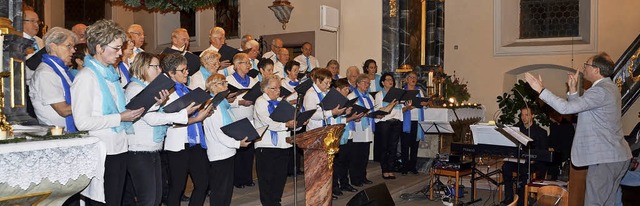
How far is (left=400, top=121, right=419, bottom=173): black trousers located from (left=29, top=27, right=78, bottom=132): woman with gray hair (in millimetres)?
6115

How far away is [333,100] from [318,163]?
137 centimetres

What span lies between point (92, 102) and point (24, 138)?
0.73m

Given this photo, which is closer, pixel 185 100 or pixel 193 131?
pixel 185 100

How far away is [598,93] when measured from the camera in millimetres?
5762

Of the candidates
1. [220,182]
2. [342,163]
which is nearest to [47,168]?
[220,182]

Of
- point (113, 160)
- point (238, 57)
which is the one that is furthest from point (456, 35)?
point (113, 160)

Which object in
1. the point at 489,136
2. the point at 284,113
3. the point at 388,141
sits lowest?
the point at 388,141

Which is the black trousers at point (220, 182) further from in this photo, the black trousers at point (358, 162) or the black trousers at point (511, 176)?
the black trousers at point (511, 176)

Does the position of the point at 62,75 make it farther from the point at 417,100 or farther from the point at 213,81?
the point at 417,100

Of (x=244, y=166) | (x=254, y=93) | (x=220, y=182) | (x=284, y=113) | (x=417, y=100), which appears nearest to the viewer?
(x=220, y=182)

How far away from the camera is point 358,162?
8.59 metres

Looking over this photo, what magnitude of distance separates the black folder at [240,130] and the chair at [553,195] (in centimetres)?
357

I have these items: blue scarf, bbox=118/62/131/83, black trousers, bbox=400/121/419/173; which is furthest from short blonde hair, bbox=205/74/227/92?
black trousers, bbox=400/121/419/173

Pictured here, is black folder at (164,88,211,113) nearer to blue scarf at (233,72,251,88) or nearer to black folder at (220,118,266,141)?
black folder at (220,118,266,141)
